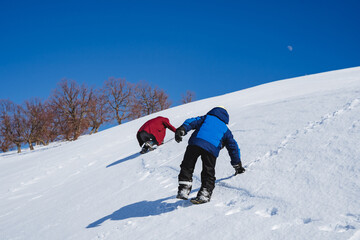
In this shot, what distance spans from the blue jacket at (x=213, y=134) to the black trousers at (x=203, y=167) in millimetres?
72

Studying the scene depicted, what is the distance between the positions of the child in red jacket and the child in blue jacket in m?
3.53

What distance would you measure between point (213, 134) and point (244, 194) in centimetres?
85

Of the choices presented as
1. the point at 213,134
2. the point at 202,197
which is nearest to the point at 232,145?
the point at 213,134

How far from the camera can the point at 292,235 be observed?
211 centimetres

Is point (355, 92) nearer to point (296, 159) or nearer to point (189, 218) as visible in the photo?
point (296, 159)

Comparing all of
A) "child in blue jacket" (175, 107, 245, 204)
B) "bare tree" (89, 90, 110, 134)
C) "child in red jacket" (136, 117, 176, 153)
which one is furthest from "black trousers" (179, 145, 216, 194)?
"bare tree" (89, 90, 110, 134)

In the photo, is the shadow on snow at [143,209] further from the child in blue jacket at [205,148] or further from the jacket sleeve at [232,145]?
the jacket sleeve at [232,145]

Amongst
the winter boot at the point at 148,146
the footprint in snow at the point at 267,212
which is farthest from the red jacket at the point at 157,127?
the footprint in snow at the point at 267,212

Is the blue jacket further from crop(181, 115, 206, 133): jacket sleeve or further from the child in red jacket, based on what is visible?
the child in red jacket

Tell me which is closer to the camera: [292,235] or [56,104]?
[292,235]

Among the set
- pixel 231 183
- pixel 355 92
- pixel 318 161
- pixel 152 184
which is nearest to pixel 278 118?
pixel 355 92

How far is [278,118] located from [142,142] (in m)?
3.70

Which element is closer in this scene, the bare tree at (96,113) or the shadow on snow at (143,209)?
the shadow on snow at (143,209)

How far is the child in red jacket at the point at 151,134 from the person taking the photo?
Result: 6.94m
